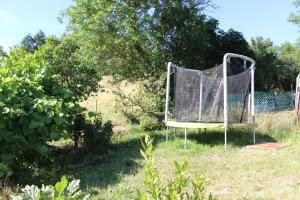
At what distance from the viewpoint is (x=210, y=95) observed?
8.74 m

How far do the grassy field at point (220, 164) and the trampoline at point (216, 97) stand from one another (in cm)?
44

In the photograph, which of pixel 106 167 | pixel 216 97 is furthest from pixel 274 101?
pixel 106 167

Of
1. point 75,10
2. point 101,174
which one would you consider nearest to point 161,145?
point 101,174

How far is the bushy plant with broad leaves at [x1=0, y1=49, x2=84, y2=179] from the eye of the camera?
5562 mm

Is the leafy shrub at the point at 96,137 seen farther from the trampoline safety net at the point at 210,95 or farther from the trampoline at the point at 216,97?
the trampoline safety net at the point at 210,95

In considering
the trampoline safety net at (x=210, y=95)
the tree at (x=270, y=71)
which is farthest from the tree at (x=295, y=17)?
the trampoline safety net at (x=210, y=95)

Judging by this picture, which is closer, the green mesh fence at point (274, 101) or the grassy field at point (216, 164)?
the grassy field at point (216, 164)

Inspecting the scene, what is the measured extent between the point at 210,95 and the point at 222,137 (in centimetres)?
100

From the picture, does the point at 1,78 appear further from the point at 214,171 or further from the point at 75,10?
the point at 75,10

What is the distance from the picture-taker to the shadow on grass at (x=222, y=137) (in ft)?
27.0

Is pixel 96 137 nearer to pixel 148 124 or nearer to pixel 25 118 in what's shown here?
pixel 25 118

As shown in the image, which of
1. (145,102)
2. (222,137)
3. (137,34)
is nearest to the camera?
(222,137)

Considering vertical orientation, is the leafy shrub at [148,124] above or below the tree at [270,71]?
below

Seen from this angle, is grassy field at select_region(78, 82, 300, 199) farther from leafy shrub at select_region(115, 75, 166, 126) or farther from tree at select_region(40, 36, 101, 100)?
leafy shrub at select_region(115, 75, 166, 126)
